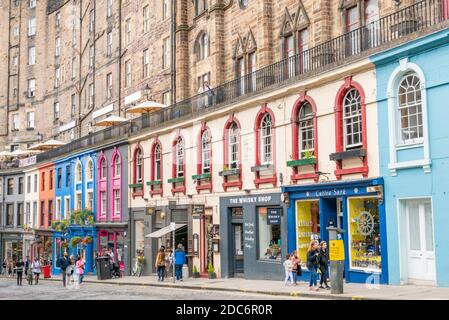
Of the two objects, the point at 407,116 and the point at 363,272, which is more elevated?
the point at 407,116

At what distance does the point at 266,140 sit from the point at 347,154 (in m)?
5.57

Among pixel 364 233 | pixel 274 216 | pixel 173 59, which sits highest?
pixel 173 59

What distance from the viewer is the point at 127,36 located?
47156mm

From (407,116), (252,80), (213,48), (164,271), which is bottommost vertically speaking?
(164,271)

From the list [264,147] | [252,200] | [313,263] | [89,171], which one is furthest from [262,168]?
[89,171]

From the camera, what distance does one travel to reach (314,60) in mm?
25500

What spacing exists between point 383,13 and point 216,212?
1150 cm

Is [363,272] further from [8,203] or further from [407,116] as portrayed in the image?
[8,203]

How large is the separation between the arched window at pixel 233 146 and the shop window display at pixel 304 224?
4903 millimetres

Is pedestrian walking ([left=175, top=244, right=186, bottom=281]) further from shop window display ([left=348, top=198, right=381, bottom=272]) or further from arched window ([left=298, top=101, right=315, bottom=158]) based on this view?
shop window display ([left=348, top=198, right=381, bottom=272])

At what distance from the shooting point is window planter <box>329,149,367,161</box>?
21.4m

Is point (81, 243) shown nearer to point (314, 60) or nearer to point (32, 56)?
point (314, 60)

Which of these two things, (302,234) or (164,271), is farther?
(164,271)
